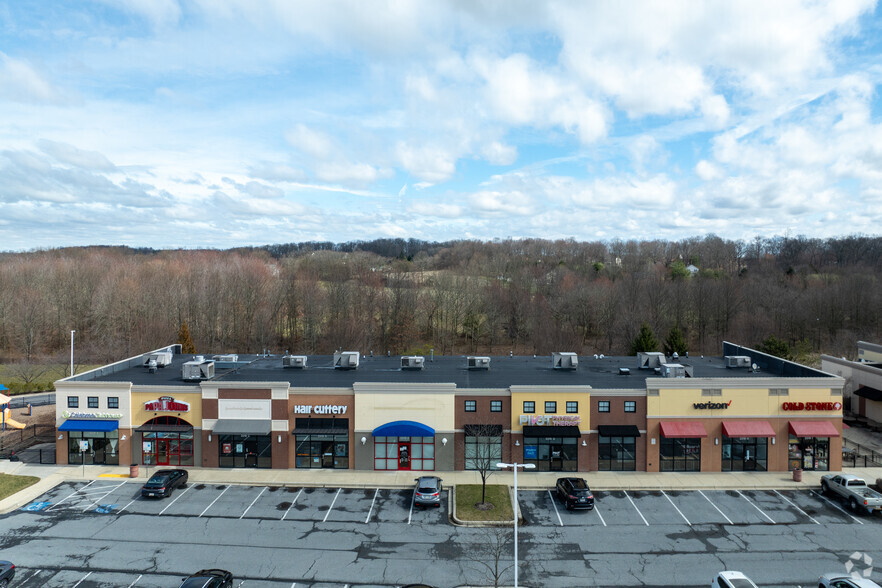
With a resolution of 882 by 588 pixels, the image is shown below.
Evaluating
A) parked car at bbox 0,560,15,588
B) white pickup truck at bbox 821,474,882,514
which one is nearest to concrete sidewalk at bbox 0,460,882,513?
white pickup truck at bbox 821,474,882,514

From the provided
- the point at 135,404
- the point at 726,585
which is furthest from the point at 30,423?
the point at 726,585

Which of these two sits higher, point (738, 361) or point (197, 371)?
point (738, 361)

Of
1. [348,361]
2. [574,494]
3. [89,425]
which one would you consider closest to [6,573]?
[89,425]

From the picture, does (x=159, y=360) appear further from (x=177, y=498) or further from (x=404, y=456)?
(x=404, y=456)

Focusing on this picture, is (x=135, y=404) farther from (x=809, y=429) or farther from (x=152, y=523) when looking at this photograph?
(x=809, y=429)

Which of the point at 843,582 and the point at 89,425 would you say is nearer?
the point at 843,582

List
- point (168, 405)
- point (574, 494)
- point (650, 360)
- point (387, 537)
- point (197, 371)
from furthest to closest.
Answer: point (650, 360) < point (197, 371) < point (168, 405) < point (574, 494) < point (387, 537)
